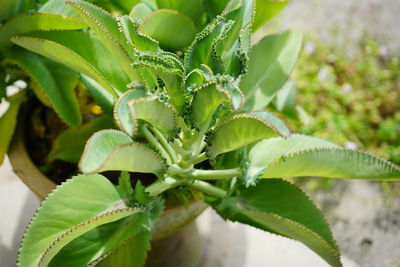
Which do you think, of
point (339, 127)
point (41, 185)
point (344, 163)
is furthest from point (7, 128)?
point (339, 127)

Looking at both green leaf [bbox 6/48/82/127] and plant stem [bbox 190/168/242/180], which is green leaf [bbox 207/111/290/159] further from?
green leaf [bbox 6/48/82/127]

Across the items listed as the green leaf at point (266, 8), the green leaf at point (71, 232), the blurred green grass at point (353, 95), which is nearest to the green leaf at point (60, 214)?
the green leaf at point (71, 232)

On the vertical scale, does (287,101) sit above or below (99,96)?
below

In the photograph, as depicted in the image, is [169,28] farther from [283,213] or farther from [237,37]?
[283,213]

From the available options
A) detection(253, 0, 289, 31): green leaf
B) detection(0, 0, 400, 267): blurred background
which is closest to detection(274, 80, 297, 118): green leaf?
detection(0, 0, 400, 267): blurred background

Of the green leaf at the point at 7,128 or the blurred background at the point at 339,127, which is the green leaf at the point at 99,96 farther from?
the blurred background at the point at 339,127

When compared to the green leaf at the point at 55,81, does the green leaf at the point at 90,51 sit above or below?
above

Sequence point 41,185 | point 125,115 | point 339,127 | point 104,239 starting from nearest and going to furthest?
point 125,115 < point 104,239 < point 41,185 < point 339,127
